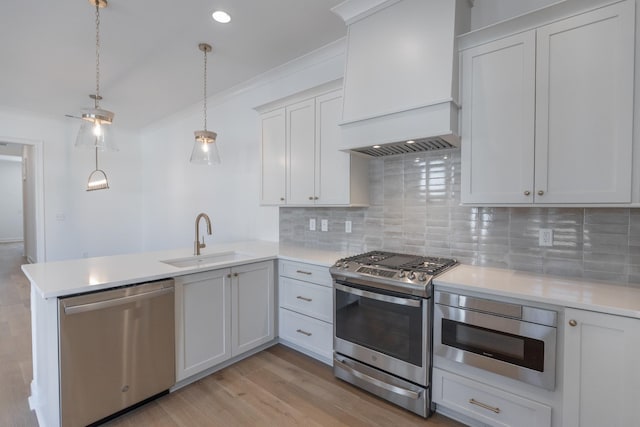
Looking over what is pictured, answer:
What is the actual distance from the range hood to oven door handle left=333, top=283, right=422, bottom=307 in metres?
1.06

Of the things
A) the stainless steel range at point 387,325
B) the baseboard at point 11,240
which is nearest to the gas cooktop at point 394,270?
the stainless steel range at point 387,325

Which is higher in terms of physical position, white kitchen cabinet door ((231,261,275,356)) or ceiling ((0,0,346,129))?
ceiling ((0,0,346,129))

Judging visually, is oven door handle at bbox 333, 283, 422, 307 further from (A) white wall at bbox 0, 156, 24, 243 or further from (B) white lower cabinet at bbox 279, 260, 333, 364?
(A) white wall at bbox 0, 156, 24, 243

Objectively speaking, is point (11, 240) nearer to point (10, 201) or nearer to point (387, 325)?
point (10, 201)

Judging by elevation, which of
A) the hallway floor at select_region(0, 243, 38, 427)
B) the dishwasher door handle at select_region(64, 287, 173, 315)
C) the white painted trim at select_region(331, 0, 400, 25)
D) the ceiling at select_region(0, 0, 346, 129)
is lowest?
the hallway floor at select_region(0, 243, 38, 427)

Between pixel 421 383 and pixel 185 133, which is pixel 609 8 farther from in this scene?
pixel 185 133

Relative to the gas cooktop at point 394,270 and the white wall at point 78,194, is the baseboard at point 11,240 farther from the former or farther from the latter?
the gas cooktop at point 394,270

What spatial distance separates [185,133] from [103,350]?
4122mm

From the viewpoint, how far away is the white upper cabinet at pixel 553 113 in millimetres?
1535

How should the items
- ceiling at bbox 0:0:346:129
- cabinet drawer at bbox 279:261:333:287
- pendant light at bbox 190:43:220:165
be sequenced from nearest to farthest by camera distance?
1. ceiling at bbox 0:0:346:129
2. cabinet drawer at bbox 279:261:333:287
3. pendant light at bbox 190:43:220:165

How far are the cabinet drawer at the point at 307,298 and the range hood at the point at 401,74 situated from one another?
1.21 meters

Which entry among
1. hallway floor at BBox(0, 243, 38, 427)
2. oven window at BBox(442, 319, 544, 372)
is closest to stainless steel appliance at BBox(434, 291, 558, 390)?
oven window at BBox(442, 319, 544, 372)

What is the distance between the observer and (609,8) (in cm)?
154

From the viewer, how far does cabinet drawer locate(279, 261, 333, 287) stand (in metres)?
2.50
